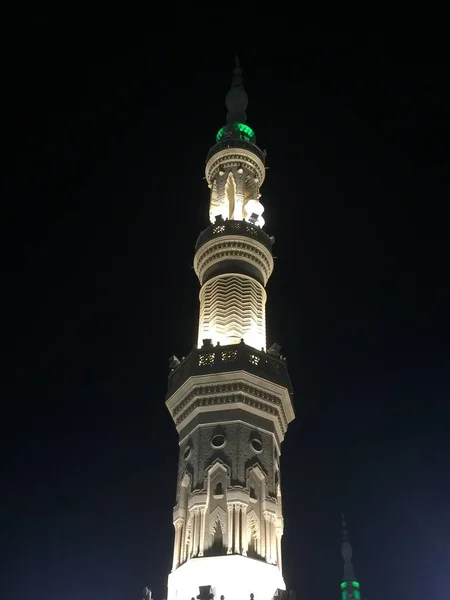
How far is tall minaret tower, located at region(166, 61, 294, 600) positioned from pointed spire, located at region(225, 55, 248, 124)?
6.66 m

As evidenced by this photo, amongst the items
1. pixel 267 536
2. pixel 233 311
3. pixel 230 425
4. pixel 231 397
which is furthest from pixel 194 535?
pixel 233 311

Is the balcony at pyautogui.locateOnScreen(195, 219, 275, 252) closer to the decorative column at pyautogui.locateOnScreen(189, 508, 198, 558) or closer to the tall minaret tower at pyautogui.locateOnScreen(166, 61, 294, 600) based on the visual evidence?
the tall minaret tower at pyautogui.locateOnScreen(166, 61, 294, 600)

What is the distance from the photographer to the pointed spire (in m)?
37.5

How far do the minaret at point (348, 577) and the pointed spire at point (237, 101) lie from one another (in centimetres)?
2633

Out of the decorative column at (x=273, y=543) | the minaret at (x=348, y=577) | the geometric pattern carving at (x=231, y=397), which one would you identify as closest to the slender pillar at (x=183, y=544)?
the decorative column at (x=273, y=543)

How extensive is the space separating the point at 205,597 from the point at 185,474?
4.66 m

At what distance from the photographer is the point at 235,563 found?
71.0ft

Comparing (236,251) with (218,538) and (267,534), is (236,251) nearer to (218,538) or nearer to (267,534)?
(267,534)

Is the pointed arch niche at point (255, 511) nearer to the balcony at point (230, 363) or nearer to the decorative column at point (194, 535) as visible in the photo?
the decorative column at point (194, 535)

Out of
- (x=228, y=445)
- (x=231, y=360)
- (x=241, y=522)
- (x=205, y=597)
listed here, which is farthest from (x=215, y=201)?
(x=205, y=597)

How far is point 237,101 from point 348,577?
2932cm

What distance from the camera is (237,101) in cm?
3816

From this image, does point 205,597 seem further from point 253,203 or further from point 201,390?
point 253,203

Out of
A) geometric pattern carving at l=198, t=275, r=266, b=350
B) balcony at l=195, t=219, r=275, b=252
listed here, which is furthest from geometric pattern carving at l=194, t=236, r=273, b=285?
geometric pattern carving at l=198, t=275, r=266, b=350
